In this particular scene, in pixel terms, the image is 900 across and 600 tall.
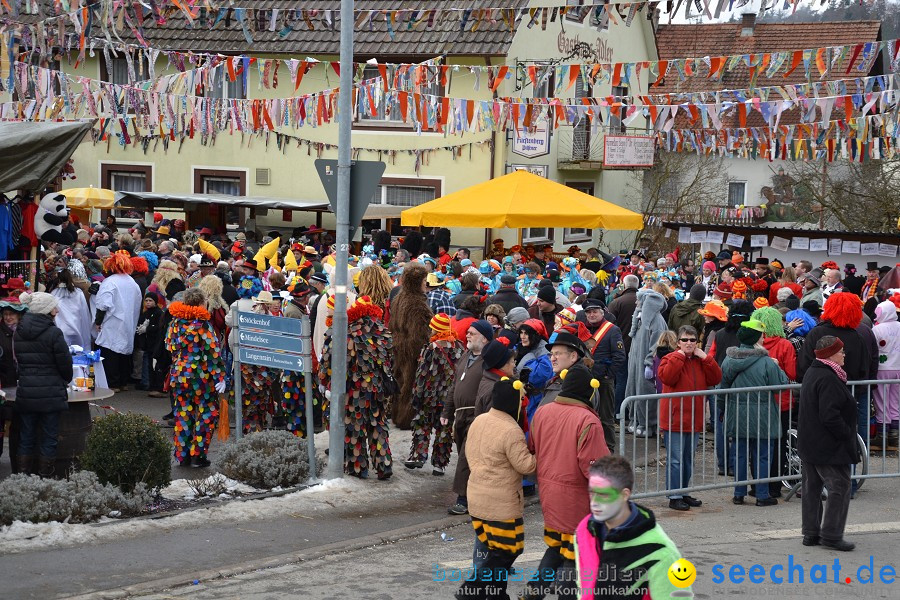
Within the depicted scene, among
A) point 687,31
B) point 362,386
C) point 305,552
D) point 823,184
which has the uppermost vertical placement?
point 687,31

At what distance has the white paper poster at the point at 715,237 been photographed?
24.8 metres

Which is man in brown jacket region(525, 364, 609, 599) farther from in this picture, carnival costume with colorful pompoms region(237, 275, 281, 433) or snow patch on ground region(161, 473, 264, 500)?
carnival costume with colorful pompoms region(237, 275, 281, 433)

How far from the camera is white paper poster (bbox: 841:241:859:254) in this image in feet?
75.5

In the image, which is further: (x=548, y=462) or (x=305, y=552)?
(x=305, y=552)

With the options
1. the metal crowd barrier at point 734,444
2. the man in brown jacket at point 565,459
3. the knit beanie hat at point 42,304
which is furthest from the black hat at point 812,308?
the knit beanie hat at point 42,304

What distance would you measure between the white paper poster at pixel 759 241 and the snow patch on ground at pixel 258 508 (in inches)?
571

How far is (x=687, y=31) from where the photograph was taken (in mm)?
46375

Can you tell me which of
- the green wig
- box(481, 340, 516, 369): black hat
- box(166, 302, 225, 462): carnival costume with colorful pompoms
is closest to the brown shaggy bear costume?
box(166, 302, 225, 462): carnival costume with colorful pompoms

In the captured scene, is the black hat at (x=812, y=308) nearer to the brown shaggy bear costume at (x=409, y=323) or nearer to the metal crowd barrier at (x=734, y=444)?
the metal crowd barrier at (x=734, y=444)

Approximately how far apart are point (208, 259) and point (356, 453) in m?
7.58

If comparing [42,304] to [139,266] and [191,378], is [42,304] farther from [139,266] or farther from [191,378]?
[139,266]

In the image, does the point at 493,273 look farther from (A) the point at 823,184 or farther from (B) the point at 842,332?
(A) the point at 823,184

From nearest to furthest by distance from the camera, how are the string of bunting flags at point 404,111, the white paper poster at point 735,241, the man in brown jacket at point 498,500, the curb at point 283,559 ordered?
the man in brown jacket at point 498,500, the curb at point 283,559, the string of bunting flags at point 404,111, the white paper poster at point 735,241

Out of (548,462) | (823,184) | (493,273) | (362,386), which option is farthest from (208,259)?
(823,184)
